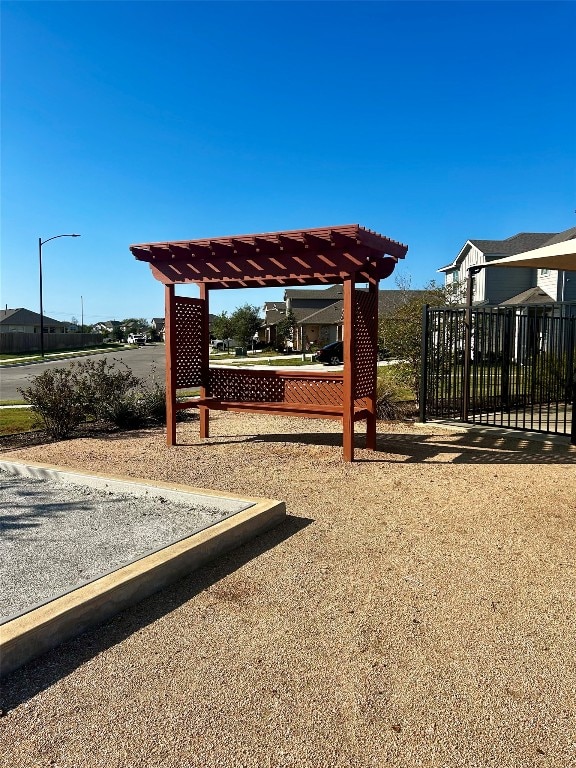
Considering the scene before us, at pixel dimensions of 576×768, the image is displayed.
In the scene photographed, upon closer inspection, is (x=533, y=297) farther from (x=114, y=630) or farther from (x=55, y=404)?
(x=114, y=630)

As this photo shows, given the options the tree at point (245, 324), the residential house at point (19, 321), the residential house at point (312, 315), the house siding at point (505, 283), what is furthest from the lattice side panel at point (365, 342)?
the residential house at point (19, 321)

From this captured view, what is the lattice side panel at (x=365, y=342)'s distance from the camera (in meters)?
7.52

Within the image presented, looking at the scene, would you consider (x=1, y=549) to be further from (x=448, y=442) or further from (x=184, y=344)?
(x=448, y=442)

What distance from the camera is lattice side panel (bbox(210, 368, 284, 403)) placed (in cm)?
874

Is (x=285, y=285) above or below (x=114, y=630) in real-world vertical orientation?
above

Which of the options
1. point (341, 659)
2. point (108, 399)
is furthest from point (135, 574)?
point (108, 399)

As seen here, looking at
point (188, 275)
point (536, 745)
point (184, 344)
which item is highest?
point (188, 275)

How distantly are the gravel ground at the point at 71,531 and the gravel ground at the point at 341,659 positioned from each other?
52cm

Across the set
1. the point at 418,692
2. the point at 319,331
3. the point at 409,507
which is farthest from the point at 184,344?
the point at 319,331

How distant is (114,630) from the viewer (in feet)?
9.44

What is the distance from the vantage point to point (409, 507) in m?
5.04

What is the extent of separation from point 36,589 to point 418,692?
87.5 inches

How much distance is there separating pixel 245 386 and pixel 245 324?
3755cm

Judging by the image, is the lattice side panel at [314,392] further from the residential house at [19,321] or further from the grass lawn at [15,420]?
the residential house at [19,321]
